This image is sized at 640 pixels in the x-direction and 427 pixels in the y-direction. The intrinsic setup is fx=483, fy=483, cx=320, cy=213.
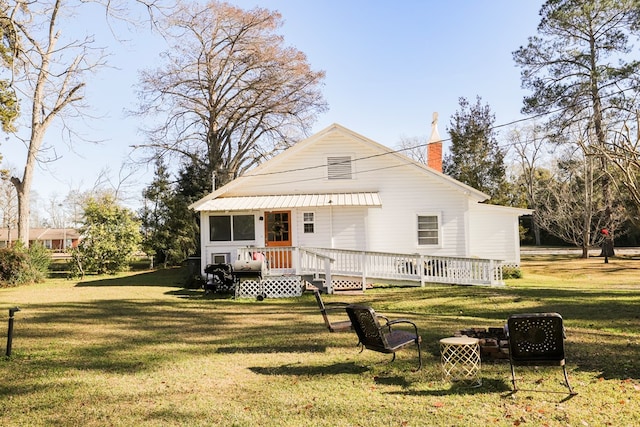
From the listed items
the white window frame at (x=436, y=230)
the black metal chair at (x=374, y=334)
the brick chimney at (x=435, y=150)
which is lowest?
the black metal chair at (x=374, y=334)

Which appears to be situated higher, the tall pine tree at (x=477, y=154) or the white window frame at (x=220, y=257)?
the tall pine tree at (x=477, y=154)

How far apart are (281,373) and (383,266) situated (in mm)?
10558

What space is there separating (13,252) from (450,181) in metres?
17.9

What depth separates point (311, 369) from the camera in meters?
6.64

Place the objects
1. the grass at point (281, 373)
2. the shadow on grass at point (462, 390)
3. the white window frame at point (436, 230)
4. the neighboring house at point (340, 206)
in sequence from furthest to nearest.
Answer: the white window frame at point (436, 230)
the neighboring house at point (340, 206)
the shadow on grass at point (462, 390)
the grass at point (281, 373)

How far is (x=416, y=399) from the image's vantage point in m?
5.29

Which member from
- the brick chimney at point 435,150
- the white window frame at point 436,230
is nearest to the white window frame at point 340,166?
the white window frame at point 436,230

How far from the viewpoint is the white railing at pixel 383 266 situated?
1602cm

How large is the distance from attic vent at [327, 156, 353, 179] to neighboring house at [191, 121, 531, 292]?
41 mm

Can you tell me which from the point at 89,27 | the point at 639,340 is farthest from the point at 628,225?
the point at 89,27

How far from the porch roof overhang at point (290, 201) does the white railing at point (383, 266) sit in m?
1.99

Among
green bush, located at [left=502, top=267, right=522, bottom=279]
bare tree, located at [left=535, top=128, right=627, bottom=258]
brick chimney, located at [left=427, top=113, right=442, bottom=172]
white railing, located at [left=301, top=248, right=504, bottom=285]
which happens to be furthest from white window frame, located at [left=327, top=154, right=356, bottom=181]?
bare tree, located at [left=535, top=128, right=627, bottom=258]

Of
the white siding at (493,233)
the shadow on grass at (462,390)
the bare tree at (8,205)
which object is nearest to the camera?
the shadow on grass at (462,390)

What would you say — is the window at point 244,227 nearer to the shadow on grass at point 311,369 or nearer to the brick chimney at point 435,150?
the brick chimney at point 435,150
